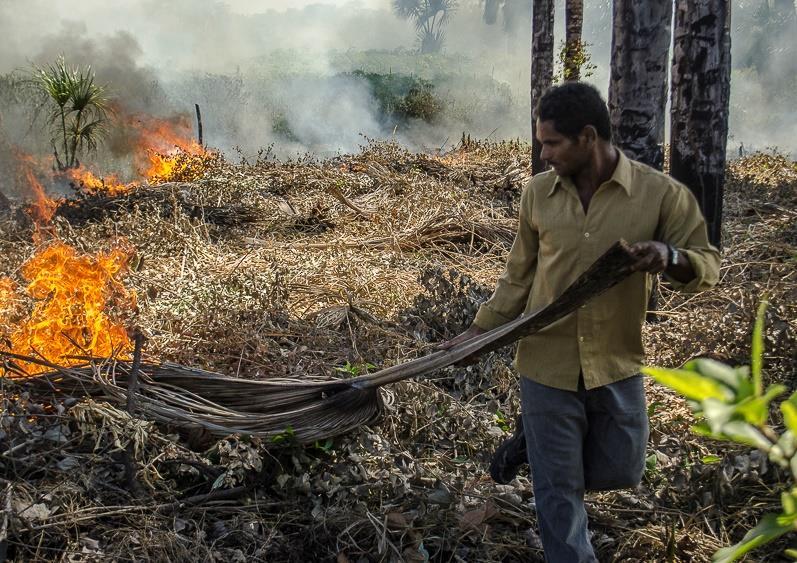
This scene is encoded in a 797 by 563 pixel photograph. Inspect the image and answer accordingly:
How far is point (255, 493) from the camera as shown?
373 cm

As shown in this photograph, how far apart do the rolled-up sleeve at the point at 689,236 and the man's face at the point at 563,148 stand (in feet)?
1.07

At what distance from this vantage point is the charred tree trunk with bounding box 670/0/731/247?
22.5 feet

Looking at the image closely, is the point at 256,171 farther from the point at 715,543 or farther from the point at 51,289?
the point at 715,543

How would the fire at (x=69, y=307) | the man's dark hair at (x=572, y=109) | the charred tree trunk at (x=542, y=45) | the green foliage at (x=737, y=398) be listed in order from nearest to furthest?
1. the green foliage at (x=737, y=398)
2. the man's dark hair at (x=572, y=109)
3. the fire at (x=69, y=307)
4. the charred tree trunk at (x=542, y=45)

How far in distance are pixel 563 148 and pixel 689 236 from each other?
1.73ft

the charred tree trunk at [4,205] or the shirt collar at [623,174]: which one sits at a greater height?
the shirt collar at [623,174]

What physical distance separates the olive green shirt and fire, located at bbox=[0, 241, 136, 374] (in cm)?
239

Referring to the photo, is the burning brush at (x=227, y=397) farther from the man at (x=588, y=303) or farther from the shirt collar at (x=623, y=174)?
the shirt collar at (x=623, y=174)

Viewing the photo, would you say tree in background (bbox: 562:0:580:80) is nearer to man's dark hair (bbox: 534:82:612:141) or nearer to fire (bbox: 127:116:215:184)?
fire (bbox: 127:116:215:184)

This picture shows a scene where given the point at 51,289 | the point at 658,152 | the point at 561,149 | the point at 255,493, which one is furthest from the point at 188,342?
the point at 658,152

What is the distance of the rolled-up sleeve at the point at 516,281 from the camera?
2977 millimetres

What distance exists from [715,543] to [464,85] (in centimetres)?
4003

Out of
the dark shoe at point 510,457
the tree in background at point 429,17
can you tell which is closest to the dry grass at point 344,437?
the dark shoe at point 510,457

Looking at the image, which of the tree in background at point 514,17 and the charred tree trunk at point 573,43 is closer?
the charred tree trunk at point 573,43
